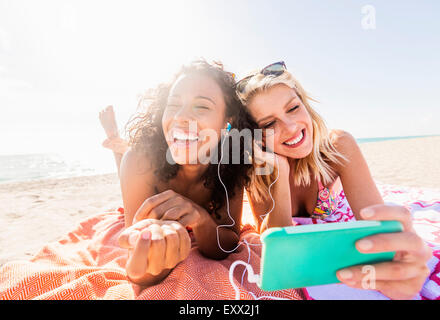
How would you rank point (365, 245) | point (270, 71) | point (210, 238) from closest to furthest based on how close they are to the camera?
point (365, 245), point (210, 238), point (270, 71)

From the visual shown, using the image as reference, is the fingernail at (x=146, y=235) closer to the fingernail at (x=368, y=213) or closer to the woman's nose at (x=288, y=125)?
the fingernail at (x=368, y=213)

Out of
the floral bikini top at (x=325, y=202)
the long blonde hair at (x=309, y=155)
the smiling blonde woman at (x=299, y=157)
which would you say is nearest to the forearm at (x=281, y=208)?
the smiling blonde woman at (x=299, y=157)

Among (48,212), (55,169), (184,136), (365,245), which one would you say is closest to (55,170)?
(55,169)

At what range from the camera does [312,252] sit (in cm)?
95

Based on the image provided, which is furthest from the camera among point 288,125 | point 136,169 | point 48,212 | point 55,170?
point 55,170

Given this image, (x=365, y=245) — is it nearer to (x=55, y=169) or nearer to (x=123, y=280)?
(x=123, y=280)

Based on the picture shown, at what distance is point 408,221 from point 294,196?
72.6 inches

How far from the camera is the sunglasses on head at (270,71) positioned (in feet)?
7.79

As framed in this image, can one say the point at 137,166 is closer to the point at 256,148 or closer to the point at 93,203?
the point at 256,148

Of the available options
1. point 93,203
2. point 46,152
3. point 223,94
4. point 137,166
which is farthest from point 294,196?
point 46,152

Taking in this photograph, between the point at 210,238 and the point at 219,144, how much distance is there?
0.88 m

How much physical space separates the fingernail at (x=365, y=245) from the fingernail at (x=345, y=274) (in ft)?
0.50

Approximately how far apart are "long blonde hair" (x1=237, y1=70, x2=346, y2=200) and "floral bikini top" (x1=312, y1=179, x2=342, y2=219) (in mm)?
95
